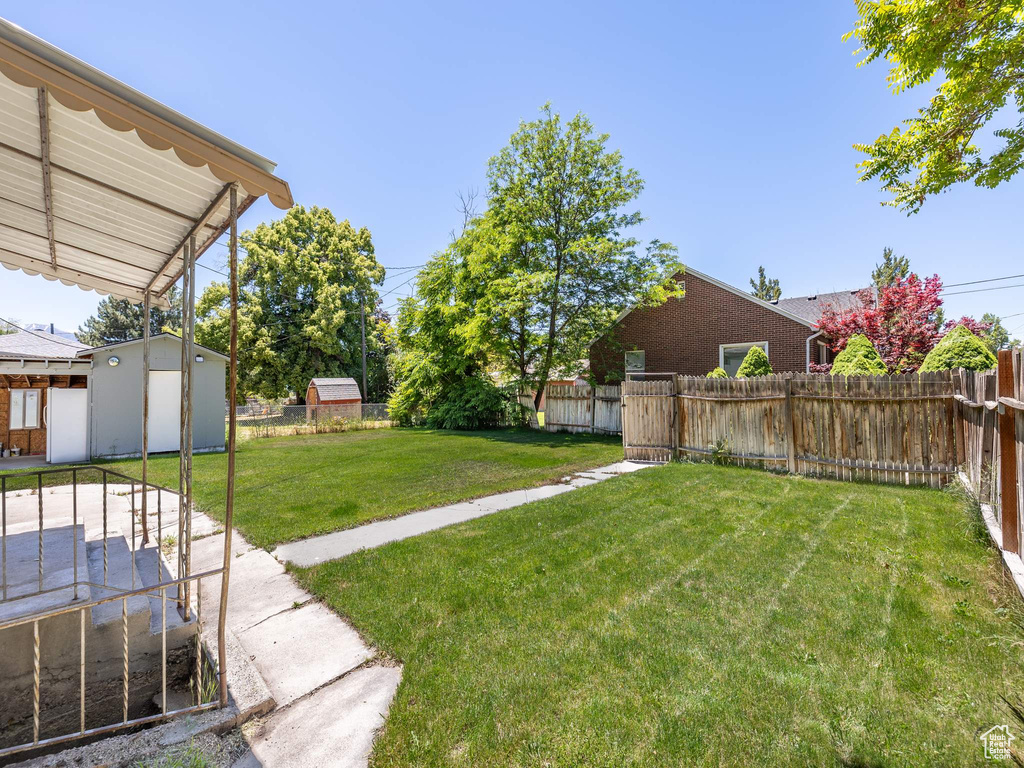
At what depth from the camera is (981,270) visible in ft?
95.9

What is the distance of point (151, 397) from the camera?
11.5 metres

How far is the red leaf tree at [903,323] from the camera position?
518 inches

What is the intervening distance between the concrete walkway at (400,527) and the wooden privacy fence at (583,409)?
742cm

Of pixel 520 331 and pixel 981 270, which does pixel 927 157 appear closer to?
pixel 520 331

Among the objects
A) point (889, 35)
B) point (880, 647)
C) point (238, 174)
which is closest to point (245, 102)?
point (238, 174)

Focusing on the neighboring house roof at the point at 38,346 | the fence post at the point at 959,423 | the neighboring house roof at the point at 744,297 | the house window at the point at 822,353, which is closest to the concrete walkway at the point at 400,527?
the fence post at the point at 959,423

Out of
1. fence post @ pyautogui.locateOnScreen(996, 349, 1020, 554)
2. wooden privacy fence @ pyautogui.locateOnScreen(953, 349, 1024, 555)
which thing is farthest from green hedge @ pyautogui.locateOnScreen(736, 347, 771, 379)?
fence post @ pyautogui.locateOnScreen(996, 349, 1020, 554)

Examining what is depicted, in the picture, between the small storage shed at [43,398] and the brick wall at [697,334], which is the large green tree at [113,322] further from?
the brick wall at [697,334]

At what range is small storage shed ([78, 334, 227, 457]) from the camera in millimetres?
10891

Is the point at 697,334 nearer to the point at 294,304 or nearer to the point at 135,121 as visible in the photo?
the point at 135,121

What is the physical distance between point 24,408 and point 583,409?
53.3ft

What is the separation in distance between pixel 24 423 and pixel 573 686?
55.4 feet

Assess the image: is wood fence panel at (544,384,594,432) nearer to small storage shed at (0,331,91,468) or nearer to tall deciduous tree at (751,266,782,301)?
small storage shed at (0,331,91,468)

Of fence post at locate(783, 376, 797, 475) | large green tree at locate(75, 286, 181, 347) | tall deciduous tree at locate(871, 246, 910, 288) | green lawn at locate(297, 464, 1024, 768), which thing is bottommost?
green lawn at locate(297, 464, 1024, 768)
